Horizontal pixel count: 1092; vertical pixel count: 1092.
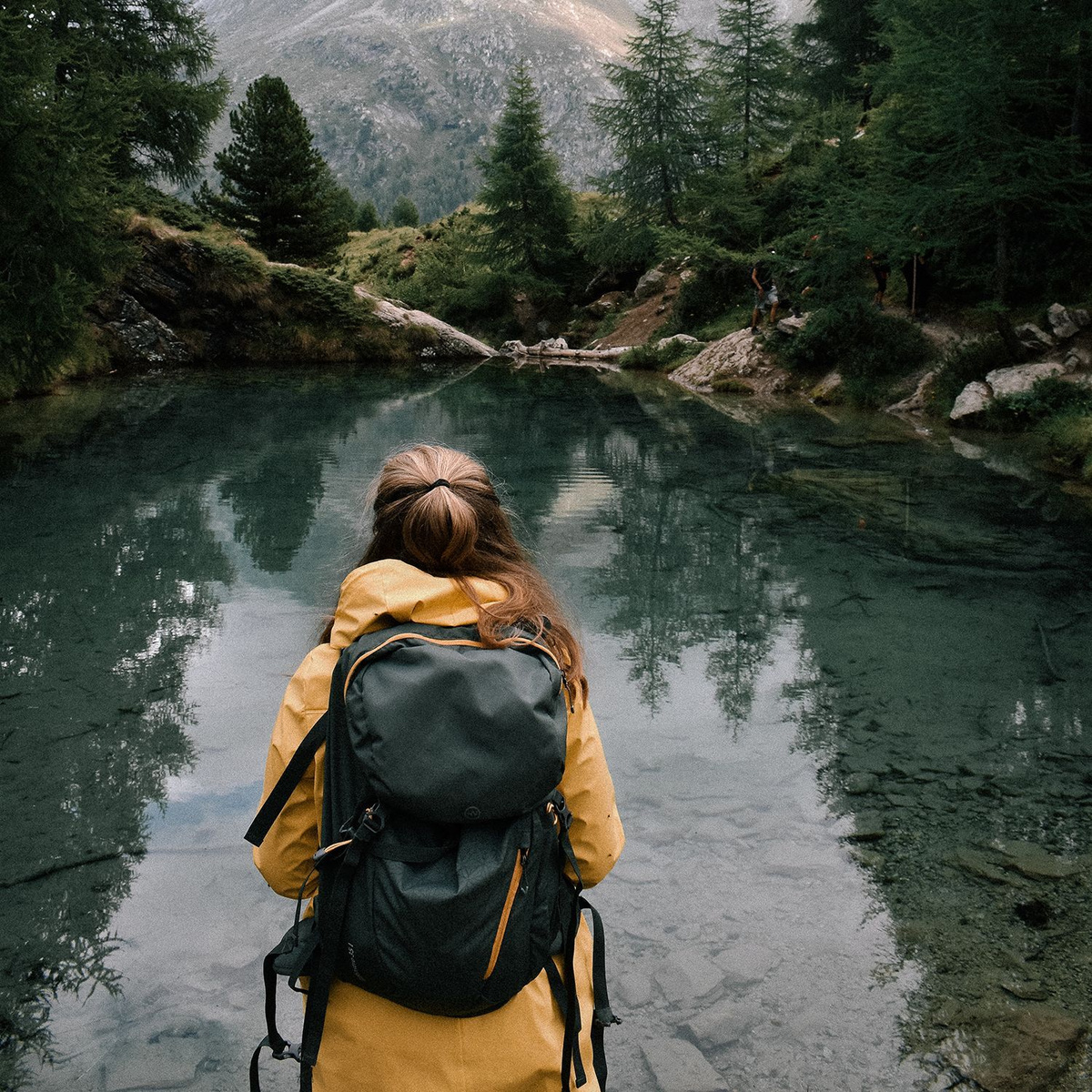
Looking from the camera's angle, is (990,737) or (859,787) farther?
(990,737)

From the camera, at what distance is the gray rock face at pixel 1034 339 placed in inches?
586

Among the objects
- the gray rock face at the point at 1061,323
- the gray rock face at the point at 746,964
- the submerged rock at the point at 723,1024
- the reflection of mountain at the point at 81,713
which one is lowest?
the gray rock face at the point at 1061,323

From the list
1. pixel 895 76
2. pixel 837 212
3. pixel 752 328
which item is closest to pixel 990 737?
pixel 895 76

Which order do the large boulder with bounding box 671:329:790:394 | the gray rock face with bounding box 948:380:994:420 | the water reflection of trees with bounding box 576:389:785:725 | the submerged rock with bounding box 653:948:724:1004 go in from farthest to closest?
the large boulder with bounding box 671:329:790:394
the gray rock face with bounding box 948:380:994:420
the water reflection of trees with bounding box 576:389:785:725
the submerged rock with bounding box 653:948:724:1004

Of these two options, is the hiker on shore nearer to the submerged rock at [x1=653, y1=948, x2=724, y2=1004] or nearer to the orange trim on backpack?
the submerged rock at [x1=653, y1=948, x2=724, y2=1004]

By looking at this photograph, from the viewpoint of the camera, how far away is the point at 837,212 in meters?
18.8

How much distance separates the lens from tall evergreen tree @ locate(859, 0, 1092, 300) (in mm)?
14445

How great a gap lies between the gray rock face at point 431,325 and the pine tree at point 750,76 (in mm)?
10572

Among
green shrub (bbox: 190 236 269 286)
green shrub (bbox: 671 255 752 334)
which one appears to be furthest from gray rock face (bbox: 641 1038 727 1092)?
green shrub (bbox: 671 255 752 334)

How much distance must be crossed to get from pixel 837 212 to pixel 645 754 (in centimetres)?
1669

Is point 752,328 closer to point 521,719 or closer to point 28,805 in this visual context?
point 28,805

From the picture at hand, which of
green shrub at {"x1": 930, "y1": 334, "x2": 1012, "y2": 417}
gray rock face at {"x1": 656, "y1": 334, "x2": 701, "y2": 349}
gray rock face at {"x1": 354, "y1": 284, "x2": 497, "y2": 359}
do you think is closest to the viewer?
green shrub at {"x1": 930, "y1": 334, "x2": 1012, "y2": 417}

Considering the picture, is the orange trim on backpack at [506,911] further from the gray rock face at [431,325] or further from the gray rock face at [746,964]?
the gray rock face at [431,325]

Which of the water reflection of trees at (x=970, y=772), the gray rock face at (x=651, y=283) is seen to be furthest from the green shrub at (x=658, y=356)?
the water reflection of trees at (x=970, y=772)
